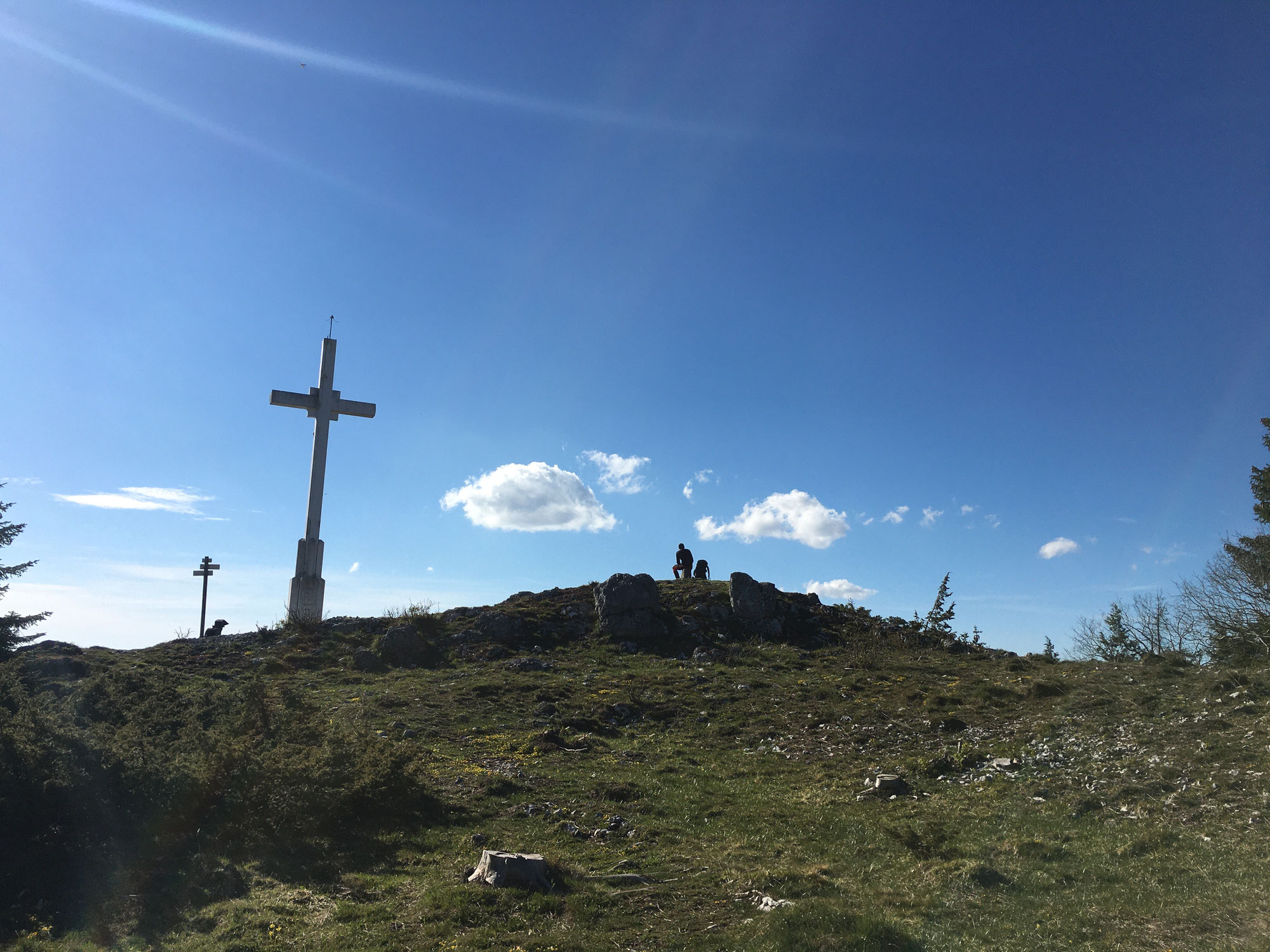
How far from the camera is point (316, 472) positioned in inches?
1451

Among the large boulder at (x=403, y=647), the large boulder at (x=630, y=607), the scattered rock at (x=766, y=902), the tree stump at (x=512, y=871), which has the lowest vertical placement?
the scattered rock at (x=766, y=902)

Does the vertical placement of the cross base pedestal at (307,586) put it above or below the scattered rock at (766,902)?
above

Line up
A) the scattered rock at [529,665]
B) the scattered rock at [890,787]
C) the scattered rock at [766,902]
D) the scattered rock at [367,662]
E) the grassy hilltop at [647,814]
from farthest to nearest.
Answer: the scattered rock at [367,662], the scattered rock at [529,665], the scattered rock at [890,787], the scattered rock at [766,902], the grassy hilltop at [647,814]

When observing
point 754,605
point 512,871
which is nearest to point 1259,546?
point 754,605

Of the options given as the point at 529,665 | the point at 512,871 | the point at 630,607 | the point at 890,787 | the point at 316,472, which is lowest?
the point at 512,871

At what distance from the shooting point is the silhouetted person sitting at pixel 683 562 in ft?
145

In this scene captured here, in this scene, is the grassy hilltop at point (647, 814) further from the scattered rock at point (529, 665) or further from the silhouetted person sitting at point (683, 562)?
the silhouetted person sitting at point (683, 562)

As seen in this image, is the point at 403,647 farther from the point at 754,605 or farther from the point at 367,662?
the point at 754,605

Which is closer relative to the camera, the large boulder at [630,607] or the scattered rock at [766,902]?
the scattered rock at [766,902]

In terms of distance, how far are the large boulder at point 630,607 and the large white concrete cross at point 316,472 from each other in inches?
537

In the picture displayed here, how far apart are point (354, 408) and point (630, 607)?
1725cm

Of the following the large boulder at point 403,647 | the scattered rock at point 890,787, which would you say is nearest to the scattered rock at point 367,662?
the large boulder at point 403,647

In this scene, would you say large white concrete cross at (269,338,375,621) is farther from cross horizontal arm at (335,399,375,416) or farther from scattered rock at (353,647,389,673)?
scattered rock at (353,647,389,673)

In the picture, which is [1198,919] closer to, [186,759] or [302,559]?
[186,759]
